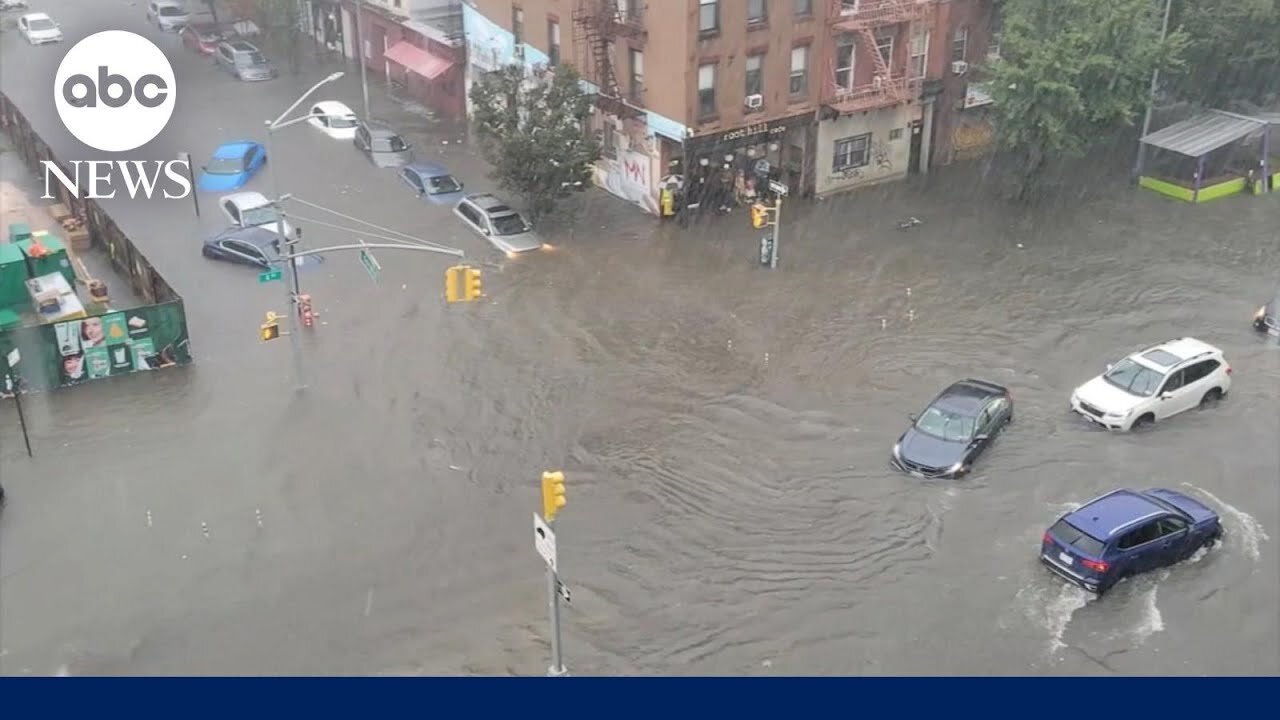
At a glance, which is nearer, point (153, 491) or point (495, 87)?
point (153, 491)

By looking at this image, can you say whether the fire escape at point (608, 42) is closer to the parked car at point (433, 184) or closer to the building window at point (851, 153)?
the parked car at point (433, 184)

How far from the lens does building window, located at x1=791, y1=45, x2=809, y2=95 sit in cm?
3819

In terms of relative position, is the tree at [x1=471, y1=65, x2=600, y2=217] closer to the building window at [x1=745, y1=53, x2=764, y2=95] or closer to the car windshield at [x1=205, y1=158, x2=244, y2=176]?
the building window at [x1=745, y1=53, x2=764, y2=95]

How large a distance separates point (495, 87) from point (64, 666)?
73.3ft

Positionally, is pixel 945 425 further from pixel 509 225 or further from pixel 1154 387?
pixel 509 225

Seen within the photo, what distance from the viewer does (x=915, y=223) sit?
38.3m

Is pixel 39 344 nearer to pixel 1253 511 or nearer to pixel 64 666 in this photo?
pixel 64 666

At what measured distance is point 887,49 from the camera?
40.1 m

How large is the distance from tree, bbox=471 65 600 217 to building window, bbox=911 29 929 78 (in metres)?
10.7

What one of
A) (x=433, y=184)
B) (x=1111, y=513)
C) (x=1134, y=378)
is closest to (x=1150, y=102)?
(x=1134, y=378)

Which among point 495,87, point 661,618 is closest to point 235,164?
point 495,87

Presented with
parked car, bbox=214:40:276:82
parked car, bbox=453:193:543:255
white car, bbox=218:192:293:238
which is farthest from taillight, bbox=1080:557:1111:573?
parked car, bbox=214:40:276:82

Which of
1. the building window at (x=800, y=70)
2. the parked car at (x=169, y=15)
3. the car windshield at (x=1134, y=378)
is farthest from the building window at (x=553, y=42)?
the parked car at (x=169, y=15)

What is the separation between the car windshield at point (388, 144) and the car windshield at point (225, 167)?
178 inches
